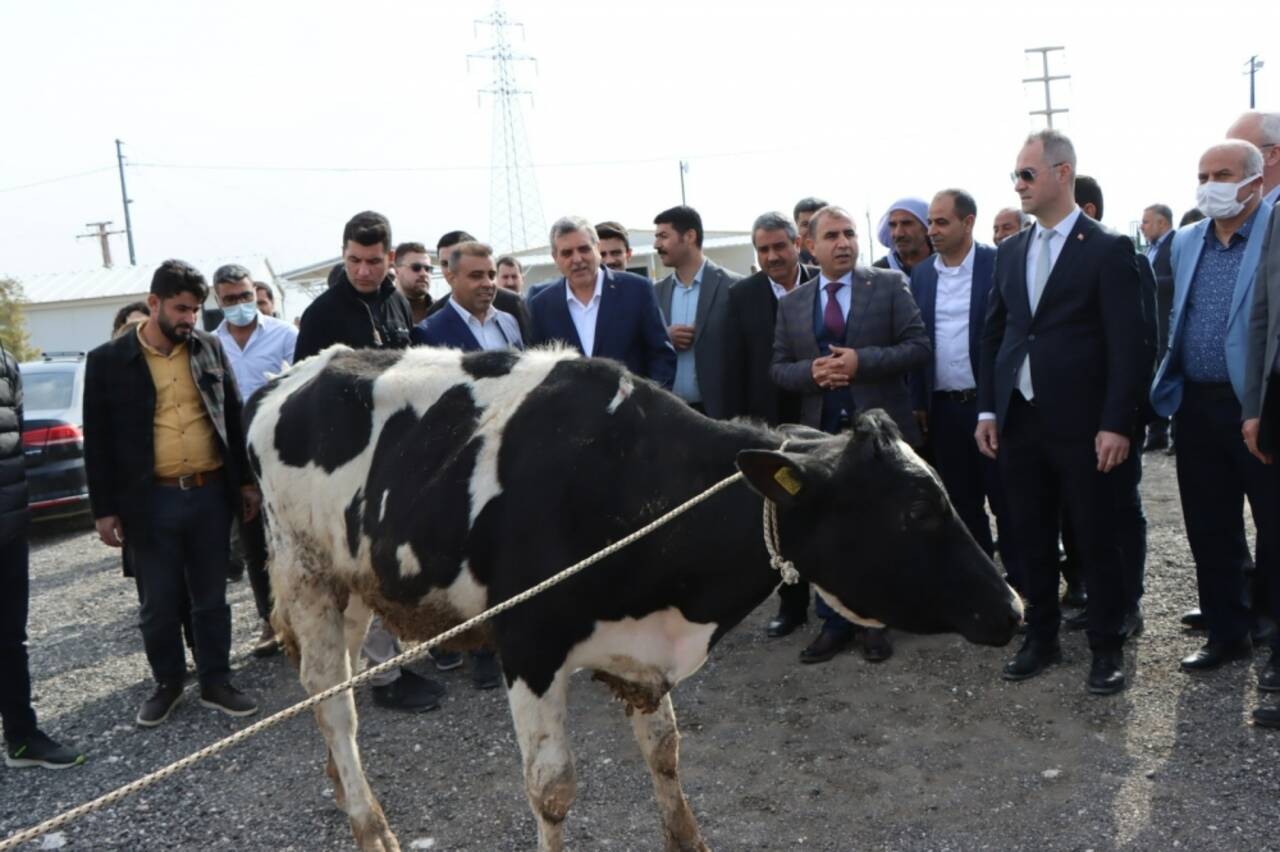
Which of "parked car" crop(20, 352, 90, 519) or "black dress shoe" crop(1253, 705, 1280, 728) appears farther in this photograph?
"parked car" crop(20, 352, 90, 519)

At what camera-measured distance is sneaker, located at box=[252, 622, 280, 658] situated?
22.8 feet

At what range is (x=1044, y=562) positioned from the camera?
5438 mm

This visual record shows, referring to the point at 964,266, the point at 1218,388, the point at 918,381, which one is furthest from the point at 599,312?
the point at 1218,388

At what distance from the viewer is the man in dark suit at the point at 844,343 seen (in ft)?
18.2

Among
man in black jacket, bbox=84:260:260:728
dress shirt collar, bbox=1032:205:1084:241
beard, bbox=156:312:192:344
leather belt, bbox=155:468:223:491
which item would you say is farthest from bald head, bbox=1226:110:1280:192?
leather belt, bbox=155:468:223:491

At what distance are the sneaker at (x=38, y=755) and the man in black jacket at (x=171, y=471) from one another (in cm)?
52

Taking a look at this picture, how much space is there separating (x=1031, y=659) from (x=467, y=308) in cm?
372

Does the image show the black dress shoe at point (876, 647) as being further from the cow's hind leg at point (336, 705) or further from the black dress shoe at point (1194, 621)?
the cow's hind leg at point (336, 705)

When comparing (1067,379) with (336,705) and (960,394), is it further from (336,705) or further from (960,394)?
(336,705)

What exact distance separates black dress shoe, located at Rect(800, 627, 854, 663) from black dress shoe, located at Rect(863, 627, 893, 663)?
155mm

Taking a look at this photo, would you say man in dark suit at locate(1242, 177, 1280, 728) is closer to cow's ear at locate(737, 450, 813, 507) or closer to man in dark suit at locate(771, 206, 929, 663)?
man in dark suit at locate(771, 206, 929, 663)

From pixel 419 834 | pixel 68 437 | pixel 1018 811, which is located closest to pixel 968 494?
pixel 1018 811

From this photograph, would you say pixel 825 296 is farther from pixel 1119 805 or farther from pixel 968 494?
pixel 1119 805

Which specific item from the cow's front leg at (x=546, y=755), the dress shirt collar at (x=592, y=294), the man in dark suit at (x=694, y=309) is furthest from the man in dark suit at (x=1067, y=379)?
the cow's front leg at (x=546, y=755)
